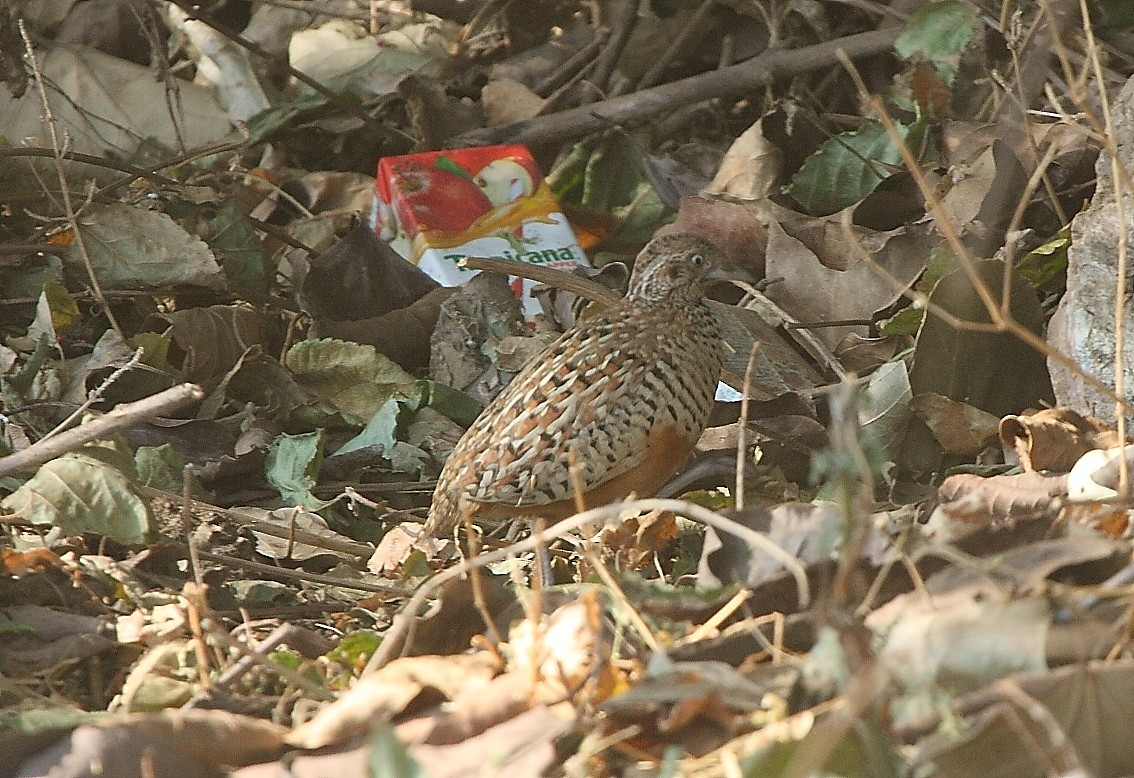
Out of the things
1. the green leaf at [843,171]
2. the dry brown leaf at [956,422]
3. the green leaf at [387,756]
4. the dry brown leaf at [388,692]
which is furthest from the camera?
the green leaf at [843,171]

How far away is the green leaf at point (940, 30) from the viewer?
452 centimetres

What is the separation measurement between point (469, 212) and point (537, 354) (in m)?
0.94

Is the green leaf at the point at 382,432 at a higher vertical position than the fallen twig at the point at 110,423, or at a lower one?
lower

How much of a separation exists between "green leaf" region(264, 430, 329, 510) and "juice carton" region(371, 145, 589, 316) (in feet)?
3.37

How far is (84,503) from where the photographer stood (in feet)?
10.6

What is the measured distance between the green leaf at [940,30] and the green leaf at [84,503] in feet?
8.51

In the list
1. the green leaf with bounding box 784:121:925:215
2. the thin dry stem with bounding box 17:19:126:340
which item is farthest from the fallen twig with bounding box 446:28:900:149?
the thin dry stem with bounding box 17:19:126:340

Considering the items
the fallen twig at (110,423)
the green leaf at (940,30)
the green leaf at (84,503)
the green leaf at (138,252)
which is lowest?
the green leaf at (84,503)

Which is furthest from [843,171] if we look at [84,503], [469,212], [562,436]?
[84,503]

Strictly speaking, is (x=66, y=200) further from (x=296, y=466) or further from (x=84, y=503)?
(x=84, y=503)

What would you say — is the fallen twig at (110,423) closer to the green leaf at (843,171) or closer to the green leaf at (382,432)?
the green leaf at (382,432)

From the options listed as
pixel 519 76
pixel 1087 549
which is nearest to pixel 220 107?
pixel 519 76

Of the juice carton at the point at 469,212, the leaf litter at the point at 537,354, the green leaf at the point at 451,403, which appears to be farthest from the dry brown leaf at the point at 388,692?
the juice carton at the point at 469,212

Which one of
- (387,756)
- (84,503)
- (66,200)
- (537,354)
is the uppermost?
(66,200)
